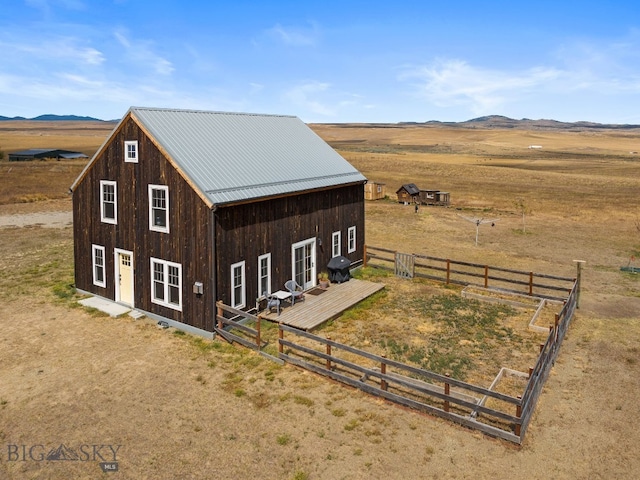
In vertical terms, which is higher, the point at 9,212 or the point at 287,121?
the point at 287,121

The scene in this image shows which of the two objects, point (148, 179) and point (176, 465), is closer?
point (176, 465)

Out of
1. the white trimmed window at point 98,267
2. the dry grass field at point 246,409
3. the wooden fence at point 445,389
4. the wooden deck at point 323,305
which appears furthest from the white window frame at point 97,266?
the wooden fence at point 445,389

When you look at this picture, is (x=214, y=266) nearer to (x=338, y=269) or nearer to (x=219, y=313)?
(x=219, y=313)

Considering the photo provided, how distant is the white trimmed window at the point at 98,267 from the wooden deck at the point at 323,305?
25.0ft

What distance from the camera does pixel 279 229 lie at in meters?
21.4

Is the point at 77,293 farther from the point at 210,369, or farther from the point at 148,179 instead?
the point at 210,369

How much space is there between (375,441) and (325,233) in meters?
13.5

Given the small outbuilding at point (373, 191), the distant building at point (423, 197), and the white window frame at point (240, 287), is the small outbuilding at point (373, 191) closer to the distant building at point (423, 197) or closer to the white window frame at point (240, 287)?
the distant building at point (423, 197)

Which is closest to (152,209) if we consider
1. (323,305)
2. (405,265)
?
(323,305)

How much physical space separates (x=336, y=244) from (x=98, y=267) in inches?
437

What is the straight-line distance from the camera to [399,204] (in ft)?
172

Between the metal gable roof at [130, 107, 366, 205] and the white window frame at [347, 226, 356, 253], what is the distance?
2681mm

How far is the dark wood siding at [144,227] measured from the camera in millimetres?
18391

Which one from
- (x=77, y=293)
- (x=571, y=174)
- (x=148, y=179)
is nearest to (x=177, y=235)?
(x=148, y=179)
